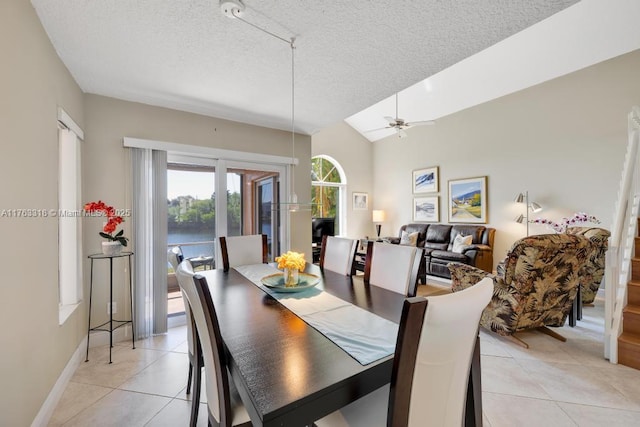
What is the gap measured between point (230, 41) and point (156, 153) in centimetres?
164

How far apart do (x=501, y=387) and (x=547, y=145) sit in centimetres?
440

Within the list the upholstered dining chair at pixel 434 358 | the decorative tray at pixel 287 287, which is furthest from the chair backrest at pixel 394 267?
the upholstered dining chair at pixel 434 358

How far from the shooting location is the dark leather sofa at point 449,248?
189 inches

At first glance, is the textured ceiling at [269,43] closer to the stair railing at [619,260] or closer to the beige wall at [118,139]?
the beige wall at [118,139]

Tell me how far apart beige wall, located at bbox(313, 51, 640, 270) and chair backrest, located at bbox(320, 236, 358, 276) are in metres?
4.17

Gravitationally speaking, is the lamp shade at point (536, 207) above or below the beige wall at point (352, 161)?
below

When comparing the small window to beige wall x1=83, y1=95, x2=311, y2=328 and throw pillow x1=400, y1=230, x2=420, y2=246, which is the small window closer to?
beige wall x1=83, y1=95, x2=311, y2=328

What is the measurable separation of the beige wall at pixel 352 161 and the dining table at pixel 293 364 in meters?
5.75

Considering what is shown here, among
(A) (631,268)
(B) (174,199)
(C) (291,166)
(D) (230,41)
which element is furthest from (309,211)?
(A) (631,268)

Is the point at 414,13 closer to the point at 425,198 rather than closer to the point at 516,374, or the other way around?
the point at 516,374

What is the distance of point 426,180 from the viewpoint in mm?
6391

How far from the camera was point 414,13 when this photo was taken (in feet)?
5.38

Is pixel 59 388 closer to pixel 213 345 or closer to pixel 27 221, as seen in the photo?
pixel 27 221

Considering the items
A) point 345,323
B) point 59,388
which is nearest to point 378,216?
point 345,323
